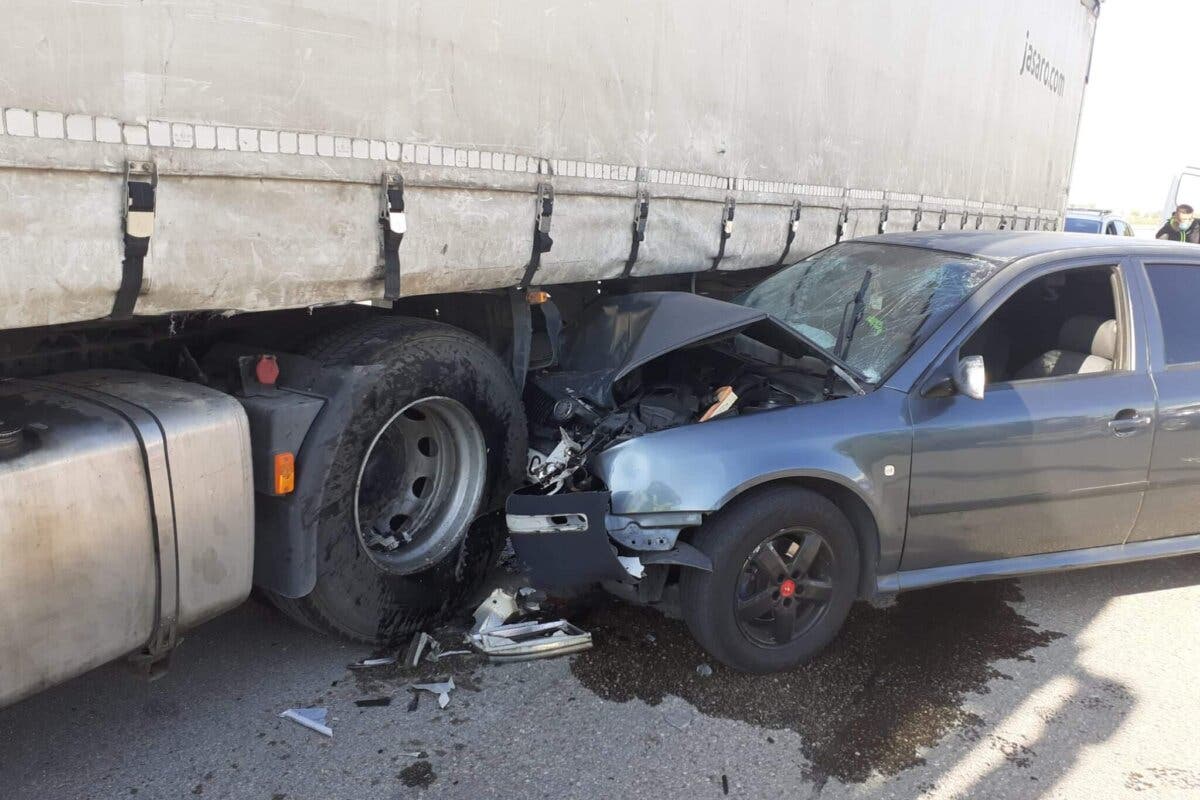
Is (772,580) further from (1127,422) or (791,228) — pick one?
(791,228)

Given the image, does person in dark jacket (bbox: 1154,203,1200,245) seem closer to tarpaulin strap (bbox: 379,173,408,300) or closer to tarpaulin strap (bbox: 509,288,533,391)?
tarpaulin strap (bbox: 509,288,533,391)

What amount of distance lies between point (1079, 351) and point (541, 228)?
2.52m

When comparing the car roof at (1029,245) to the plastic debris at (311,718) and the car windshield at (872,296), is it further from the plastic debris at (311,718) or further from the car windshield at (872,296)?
the plastic debris at (311,718)

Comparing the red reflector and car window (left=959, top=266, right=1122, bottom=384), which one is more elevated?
car window (left=959, top=266, right=1122, bottom=384)

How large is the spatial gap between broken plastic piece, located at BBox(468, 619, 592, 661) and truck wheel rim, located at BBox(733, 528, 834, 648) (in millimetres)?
686

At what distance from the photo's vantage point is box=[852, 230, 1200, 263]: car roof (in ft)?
13.3

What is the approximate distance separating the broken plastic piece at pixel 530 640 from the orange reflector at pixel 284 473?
1048 mm

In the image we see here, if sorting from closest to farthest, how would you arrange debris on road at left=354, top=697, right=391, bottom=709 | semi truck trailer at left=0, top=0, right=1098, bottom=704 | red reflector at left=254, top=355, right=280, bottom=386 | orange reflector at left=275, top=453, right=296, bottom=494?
semi truck trailer at left=0, top=0, right=1098, bottom=704 → orange reflector at left=275, top=453, right=296, bottom=494 → red reflector at left=254, top=355, right=280, bottom=386 → debris on road at left=354, top=697, right=391, bottom=709

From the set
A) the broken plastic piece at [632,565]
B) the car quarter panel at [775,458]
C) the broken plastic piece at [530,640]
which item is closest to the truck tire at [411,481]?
the broken plastic piece at [530,640]

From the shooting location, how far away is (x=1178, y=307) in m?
4.16

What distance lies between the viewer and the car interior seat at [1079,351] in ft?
13.3

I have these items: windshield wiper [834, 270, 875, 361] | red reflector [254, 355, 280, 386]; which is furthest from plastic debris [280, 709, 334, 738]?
windshield wiper [834, 270, 875, 361]

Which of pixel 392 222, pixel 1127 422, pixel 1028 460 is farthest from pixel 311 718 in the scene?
pixel 1127 422

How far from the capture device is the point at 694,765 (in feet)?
9.90
